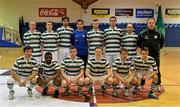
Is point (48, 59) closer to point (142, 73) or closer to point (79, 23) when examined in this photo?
point (79, 23)

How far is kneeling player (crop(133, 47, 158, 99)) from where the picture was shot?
7067 mm

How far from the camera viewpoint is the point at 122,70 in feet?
23.6

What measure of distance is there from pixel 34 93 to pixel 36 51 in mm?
1244

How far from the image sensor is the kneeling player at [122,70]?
7.03 m

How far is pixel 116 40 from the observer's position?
25.2 ft

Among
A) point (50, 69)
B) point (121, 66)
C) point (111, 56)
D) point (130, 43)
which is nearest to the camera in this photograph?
point (50, 69)

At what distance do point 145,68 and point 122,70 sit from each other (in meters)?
0.53

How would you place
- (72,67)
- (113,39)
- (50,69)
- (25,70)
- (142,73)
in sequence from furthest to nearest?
(113,39), (142,73), (72,67), (50,69), (25,70)

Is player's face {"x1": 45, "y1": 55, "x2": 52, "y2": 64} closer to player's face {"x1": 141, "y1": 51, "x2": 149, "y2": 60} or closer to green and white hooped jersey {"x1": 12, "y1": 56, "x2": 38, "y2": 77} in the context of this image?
green and white hooped jersey {"x1": 12, "y1": 56, "x2": 38, "y2": 77}

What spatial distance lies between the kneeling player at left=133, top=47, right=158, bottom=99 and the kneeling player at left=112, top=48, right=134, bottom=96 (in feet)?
0.64

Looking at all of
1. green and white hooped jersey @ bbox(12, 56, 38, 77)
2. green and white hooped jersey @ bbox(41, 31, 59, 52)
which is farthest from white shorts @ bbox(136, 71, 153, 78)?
green and white hooped jersey @ bbox(12, 56, 38, 77)

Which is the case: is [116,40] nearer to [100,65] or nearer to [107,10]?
[100,65]

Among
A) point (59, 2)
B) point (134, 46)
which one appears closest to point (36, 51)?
point (134, 46)

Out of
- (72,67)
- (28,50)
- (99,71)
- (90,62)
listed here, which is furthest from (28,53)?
(99,71)
